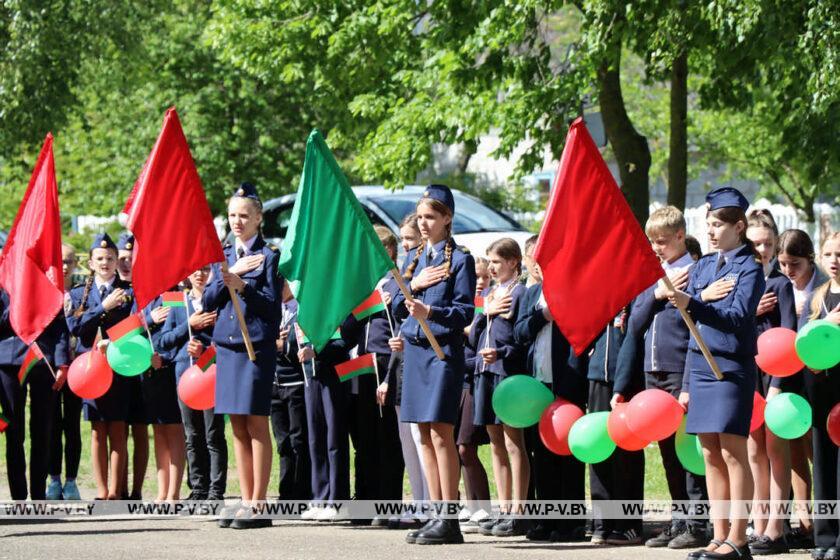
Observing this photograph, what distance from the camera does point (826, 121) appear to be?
598 inches

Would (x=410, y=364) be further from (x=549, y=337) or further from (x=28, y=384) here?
(x=28, y=384)

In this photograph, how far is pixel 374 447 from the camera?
1051cm

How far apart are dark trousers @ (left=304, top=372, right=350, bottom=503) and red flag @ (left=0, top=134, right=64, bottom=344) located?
1.87 m

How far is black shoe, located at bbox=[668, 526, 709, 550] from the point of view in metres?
8.75

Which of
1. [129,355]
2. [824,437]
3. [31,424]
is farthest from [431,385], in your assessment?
[31,424]

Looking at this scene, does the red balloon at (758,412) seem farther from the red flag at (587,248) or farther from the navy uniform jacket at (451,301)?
the navy uniform jacket at (451,301)

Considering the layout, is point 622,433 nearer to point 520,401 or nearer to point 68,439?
point 520,401

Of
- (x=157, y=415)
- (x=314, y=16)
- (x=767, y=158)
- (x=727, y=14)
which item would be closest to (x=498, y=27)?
(x=727, y=14)

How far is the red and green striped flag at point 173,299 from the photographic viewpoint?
1112 cm

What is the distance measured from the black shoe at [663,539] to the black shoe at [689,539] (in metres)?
0.09

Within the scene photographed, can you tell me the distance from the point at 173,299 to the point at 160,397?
2.43 ft

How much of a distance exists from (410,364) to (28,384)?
347cm

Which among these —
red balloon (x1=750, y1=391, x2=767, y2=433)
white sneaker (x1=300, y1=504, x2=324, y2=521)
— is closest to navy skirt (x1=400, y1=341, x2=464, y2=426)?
white sneaker (x1=300, y1=504, x2=324, y2=521)

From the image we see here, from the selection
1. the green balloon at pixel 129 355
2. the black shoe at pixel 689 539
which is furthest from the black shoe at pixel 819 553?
the green balloon at pixel 129 355
